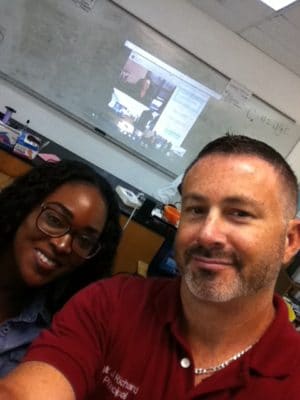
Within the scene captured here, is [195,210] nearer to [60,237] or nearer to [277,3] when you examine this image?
[60,237]

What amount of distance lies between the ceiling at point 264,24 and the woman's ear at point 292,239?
2.22m

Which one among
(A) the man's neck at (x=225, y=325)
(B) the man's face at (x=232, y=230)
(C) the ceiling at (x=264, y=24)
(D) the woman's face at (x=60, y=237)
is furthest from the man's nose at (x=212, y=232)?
(C) the ceiling at (x=264, y=24)

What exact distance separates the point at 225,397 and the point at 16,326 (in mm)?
643

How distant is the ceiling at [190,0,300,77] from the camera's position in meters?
2.66

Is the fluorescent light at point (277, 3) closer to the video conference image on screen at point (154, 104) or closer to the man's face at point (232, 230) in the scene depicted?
the video conference image on screen at point (154, 104)

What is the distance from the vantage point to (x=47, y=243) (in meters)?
1.04

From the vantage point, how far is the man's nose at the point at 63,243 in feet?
3.41

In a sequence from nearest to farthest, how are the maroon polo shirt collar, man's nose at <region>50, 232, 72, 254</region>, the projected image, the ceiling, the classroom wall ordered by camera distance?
the maroon polo shirt collar < man's nose at <region>50, 232, 72, 254</region> < the ceiling < the classroom wall < the projected image

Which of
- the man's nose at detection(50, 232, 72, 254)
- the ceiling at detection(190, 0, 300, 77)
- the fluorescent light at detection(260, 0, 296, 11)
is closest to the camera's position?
the man's nose at detection(50, 232, 72, 254)

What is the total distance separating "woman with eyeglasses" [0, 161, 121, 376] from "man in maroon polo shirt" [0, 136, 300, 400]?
0.25m

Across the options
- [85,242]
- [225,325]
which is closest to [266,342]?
[225,325]

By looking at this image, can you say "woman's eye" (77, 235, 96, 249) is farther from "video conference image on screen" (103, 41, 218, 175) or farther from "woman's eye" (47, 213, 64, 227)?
"video conference image on screen" (103, 41, 218, 175)

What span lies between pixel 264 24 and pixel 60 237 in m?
2.70

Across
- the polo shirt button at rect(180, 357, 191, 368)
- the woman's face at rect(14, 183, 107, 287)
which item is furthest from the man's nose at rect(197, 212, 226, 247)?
the woman's face at rect(14, 183, 107, 287)
